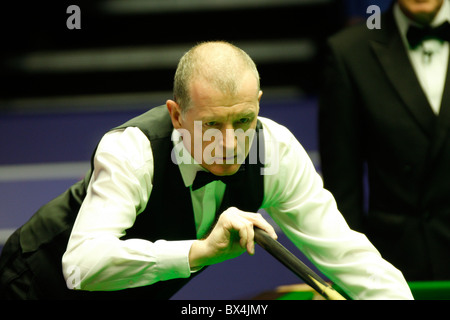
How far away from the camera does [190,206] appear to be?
2.36 m

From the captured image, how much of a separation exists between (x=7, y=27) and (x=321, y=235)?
184 inches

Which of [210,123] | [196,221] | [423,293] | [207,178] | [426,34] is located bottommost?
[423,293]

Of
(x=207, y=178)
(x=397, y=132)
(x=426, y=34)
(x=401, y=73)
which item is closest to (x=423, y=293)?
(x=397, y=132)

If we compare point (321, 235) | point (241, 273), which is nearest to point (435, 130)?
point (321, 235)

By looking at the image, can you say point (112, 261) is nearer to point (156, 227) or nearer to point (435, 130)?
point (156, 227)

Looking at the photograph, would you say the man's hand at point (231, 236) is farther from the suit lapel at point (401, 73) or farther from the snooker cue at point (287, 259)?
the suit lapel at point (401, 73)

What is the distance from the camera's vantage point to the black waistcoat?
227 cm

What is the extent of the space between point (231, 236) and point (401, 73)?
1.28 m

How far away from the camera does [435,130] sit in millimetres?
2822

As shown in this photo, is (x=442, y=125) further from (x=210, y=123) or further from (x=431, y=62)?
(x=210, y=123)

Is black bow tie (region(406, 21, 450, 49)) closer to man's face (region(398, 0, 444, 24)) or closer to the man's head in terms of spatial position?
man's face (region(398, 0, 444, 24))

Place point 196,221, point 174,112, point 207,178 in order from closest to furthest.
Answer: point 174,112, point 207,178, point 196,221

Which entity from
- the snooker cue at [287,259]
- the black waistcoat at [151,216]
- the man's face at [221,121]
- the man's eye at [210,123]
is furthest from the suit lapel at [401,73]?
the snooker cue at [287,259]

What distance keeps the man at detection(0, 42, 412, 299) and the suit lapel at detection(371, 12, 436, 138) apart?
71cm
